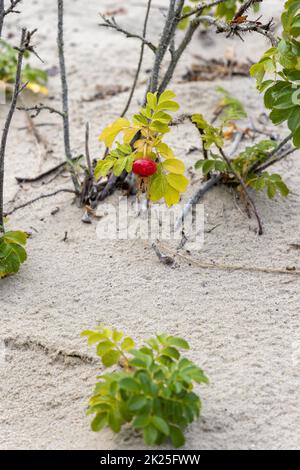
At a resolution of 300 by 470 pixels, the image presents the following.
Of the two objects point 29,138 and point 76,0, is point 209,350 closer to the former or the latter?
point 29,138

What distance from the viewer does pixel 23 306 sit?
8.24ft

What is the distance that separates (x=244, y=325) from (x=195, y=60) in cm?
257

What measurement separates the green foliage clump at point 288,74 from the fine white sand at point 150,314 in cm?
59

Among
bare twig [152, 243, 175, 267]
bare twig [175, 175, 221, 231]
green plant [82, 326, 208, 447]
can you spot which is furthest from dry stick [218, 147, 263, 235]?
green plant [82, 326, 208, 447]

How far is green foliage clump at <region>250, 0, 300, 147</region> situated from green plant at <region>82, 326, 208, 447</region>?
86cm

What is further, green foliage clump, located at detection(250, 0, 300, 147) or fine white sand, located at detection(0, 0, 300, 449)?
green foliage clump, located at detection(250, 0, 300, 147)

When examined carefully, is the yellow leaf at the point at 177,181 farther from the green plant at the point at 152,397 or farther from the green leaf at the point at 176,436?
the green leaf at the point at 176,436

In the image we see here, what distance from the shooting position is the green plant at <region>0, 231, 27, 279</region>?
2555 millimetres

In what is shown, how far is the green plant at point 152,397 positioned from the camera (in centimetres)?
175

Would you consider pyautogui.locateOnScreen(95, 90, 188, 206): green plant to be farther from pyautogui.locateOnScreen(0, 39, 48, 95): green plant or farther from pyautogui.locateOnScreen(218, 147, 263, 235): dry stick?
pyautogui.locateOnScreen(0, 39, 48, 95): green plant

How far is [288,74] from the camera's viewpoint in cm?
231

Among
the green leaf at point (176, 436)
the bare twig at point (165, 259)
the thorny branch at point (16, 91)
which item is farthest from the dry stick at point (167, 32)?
the green leaf at point (176, 436)
